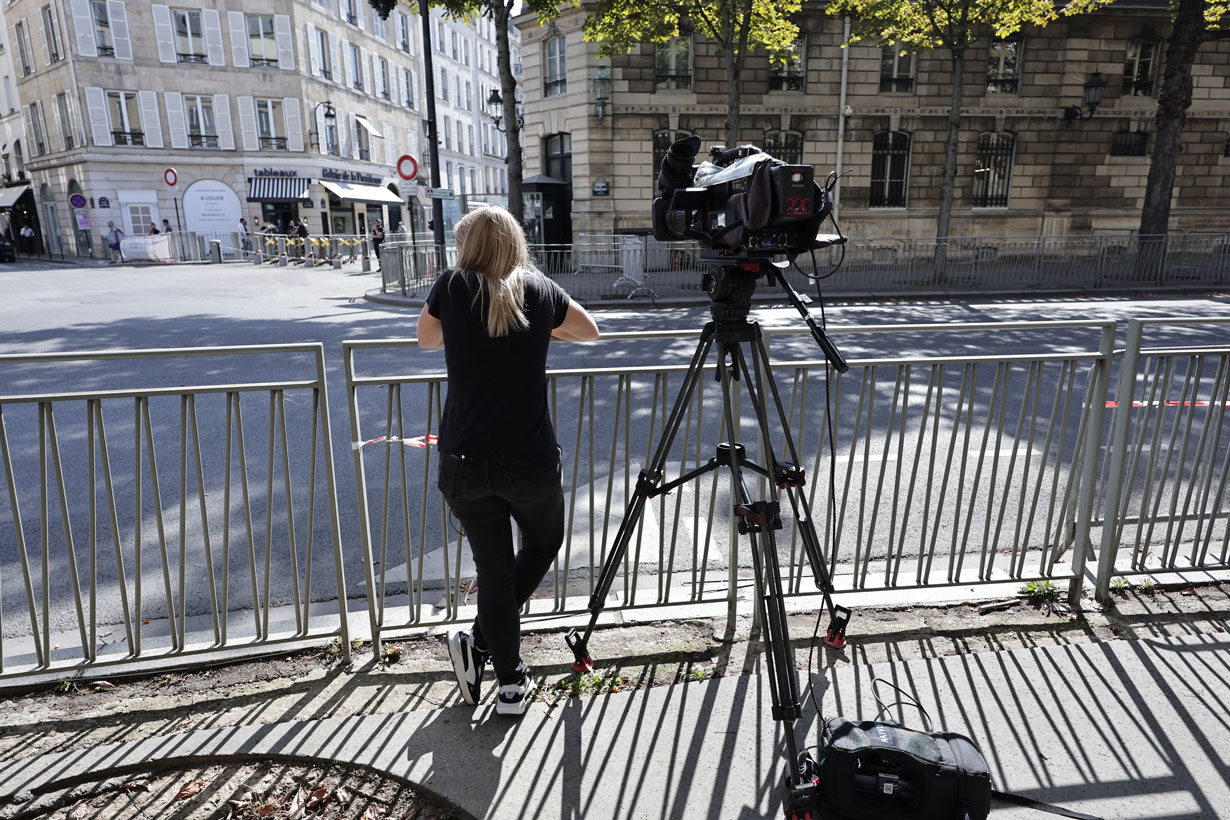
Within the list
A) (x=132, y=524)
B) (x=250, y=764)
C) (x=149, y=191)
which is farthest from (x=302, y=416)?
(x=149, y=191)

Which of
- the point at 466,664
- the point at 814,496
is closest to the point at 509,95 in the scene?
the point at 814,496

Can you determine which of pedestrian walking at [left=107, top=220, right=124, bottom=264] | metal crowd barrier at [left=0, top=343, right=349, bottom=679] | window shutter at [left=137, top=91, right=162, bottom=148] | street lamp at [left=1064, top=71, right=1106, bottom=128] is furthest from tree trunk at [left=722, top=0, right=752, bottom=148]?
window shutter at [left=137, top=91, right=162, bottom=148]

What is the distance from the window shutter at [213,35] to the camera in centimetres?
3709

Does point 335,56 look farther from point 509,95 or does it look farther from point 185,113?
point 509,95

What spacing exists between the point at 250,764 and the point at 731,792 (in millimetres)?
1699

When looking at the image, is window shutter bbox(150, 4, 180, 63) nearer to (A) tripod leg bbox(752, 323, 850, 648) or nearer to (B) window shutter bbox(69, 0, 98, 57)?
(B) window shutter bbox(69, 0, 98, 57)

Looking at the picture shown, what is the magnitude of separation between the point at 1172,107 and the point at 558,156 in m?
18.0

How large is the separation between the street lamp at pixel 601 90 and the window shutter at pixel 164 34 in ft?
79.6

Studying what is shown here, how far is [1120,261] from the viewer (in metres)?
20.7

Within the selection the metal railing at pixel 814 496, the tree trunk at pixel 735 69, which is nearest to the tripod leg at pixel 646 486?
the metal railing at pixel 814 496

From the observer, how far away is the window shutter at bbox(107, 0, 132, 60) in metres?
35.6

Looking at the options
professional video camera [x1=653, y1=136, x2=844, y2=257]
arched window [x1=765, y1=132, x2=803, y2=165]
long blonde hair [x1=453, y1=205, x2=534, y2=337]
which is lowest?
long blonde hair [x1=453, y1=205, x2=534, y2=337]

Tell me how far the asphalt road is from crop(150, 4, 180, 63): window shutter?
17.3 meters

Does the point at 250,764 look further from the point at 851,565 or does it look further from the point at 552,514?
the point at 851,565
